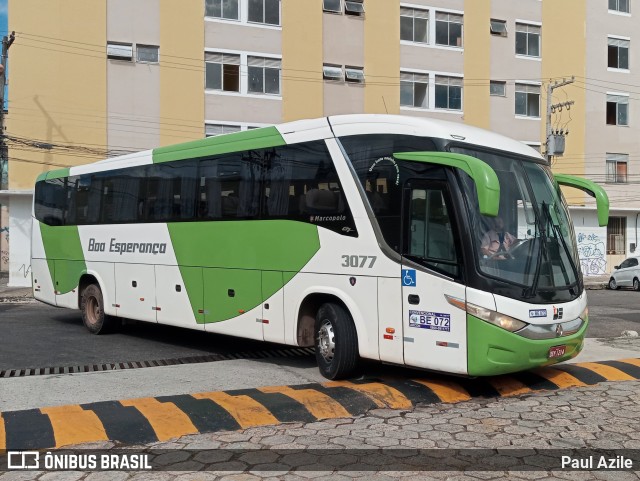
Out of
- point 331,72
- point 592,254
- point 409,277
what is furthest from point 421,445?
point 592,254

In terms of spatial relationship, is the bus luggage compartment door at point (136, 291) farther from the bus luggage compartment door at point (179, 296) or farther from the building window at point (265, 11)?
the building window at point (265, 11)

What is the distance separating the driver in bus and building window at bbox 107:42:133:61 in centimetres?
2392

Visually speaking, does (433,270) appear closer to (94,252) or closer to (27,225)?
(94,252)

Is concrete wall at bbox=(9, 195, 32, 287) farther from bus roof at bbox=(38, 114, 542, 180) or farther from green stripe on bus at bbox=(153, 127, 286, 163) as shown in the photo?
bus roof at bbox=(38, 114, 542, 180)

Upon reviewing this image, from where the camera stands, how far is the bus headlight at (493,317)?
743cm

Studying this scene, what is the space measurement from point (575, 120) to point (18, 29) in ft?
87.7

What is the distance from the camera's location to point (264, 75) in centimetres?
3058

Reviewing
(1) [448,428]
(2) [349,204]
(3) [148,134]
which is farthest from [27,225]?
(1) [448,428]

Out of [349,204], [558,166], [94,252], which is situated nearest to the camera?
[349,204]

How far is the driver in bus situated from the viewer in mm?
7574

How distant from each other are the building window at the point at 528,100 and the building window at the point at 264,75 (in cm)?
1269

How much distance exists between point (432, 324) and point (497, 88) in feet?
97.4

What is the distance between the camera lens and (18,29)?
27.5 m

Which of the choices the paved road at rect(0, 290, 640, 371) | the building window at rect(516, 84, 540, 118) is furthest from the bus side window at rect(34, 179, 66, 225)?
the building window at rect(516, 84, 540, 118)
